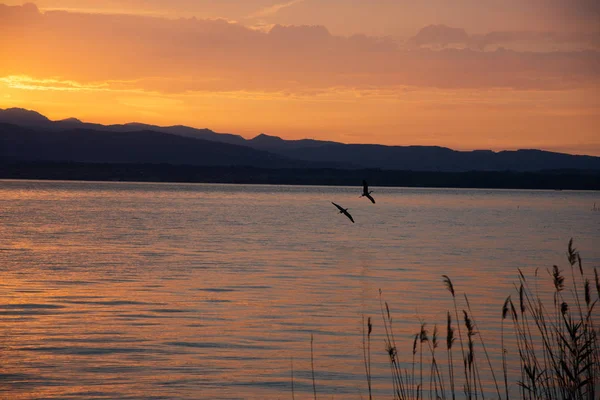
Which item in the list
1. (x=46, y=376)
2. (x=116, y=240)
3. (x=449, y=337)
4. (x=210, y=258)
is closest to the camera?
(x=449, y=337)

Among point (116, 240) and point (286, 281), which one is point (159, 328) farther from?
point (116, 240)

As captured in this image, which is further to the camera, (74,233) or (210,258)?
(74,233)

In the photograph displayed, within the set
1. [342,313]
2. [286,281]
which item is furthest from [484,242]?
[342,313]

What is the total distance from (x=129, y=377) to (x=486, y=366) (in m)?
6.49

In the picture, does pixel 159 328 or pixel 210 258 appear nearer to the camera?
pixel 159 328

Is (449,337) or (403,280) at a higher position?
(449,337)

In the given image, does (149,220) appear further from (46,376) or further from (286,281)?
(46,376)

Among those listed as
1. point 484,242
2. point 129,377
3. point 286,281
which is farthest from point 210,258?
point 129,377

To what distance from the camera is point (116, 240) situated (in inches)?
1778

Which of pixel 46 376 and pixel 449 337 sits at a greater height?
pixel 449 337

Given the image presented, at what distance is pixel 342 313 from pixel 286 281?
6.55 m

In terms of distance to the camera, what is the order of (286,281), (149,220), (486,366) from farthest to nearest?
(149,220), (286,281), (486,366)

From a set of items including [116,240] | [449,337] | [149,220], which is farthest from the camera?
[149,220]

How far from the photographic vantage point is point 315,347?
53.8 ft
